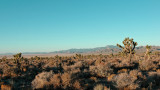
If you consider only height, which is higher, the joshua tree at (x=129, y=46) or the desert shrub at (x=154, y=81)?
the joshua tree at (x=129, y=46)

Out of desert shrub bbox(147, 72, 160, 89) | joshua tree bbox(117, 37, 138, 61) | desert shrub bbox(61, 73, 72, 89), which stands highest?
joshua tree bbox(117, 37, 138, 61)

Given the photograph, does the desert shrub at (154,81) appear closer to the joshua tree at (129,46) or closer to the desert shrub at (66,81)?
the desert shrub at (66,81)

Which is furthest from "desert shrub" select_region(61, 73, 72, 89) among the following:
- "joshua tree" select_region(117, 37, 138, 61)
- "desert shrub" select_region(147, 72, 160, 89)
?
"joshua tree" select_region(117, 37, 138, 61)

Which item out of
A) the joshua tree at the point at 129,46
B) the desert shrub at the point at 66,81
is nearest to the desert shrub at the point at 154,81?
the desert shrub at the point at 66,81

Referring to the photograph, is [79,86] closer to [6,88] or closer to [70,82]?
[70,82]

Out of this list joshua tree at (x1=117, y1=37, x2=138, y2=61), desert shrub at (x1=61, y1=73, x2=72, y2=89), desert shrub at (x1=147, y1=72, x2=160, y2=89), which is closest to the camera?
desert shrub at (x1=61, y1=73, x2=72, y2=89)

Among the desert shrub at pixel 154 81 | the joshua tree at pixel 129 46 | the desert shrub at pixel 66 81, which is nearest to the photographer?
the desert shrub at pixel 66 81

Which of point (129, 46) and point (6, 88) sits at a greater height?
point (129, 46)

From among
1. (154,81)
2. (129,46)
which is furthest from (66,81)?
(129,46)

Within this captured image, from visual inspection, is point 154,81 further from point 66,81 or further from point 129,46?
point 129,46

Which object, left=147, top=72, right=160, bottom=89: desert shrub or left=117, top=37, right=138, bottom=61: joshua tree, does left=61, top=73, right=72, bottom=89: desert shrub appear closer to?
left=147, top=72, right=160, bottom=89: desert shrub

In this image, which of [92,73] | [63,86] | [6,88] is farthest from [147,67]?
[6,88]

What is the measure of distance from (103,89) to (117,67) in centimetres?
1035

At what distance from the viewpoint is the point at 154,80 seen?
32.6ft
